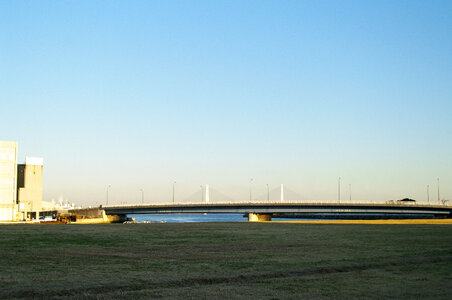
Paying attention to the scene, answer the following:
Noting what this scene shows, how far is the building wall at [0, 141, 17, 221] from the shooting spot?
370 feet

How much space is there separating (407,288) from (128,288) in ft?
22.1

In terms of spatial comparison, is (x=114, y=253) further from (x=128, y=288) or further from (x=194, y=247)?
(x=128, y=288)

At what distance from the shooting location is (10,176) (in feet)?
374

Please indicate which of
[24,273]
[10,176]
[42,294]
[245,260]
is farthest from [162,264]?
[10,176]

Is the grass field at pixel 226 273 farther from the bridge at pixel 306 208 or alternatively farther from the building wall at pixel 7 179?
the bridge at pixel 306 208

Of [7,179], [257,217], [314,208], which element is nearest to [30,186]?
[7,179]

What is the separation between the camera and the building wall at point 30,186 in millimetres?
125387

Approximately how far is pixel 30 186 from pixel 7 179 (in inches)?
580

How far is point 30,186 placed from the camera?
12794 cm

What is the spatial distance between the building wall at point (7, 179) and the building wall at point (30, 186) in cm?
989

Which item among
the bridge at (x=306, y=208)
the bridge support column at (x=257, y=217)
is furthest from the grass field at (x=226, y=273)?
the bridge support column at (x=257, y=217)

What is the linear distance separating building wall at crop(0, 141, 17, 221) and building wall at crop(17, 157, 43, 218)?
389 inches

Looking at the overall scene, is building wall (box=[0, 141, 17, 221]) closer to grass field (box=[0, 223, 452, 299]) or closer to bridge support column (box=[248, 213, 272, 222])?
bridge support column (box=[248, 213, 272, 222])

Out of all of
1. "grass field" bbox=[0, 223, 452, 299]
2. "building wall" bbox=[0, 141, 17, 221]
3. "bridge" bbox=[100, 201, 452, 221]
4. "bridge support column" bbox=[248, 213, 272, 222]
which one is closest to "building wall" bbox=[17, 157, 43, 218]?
"building wall" bbox=[0, 141, 17, 221]
